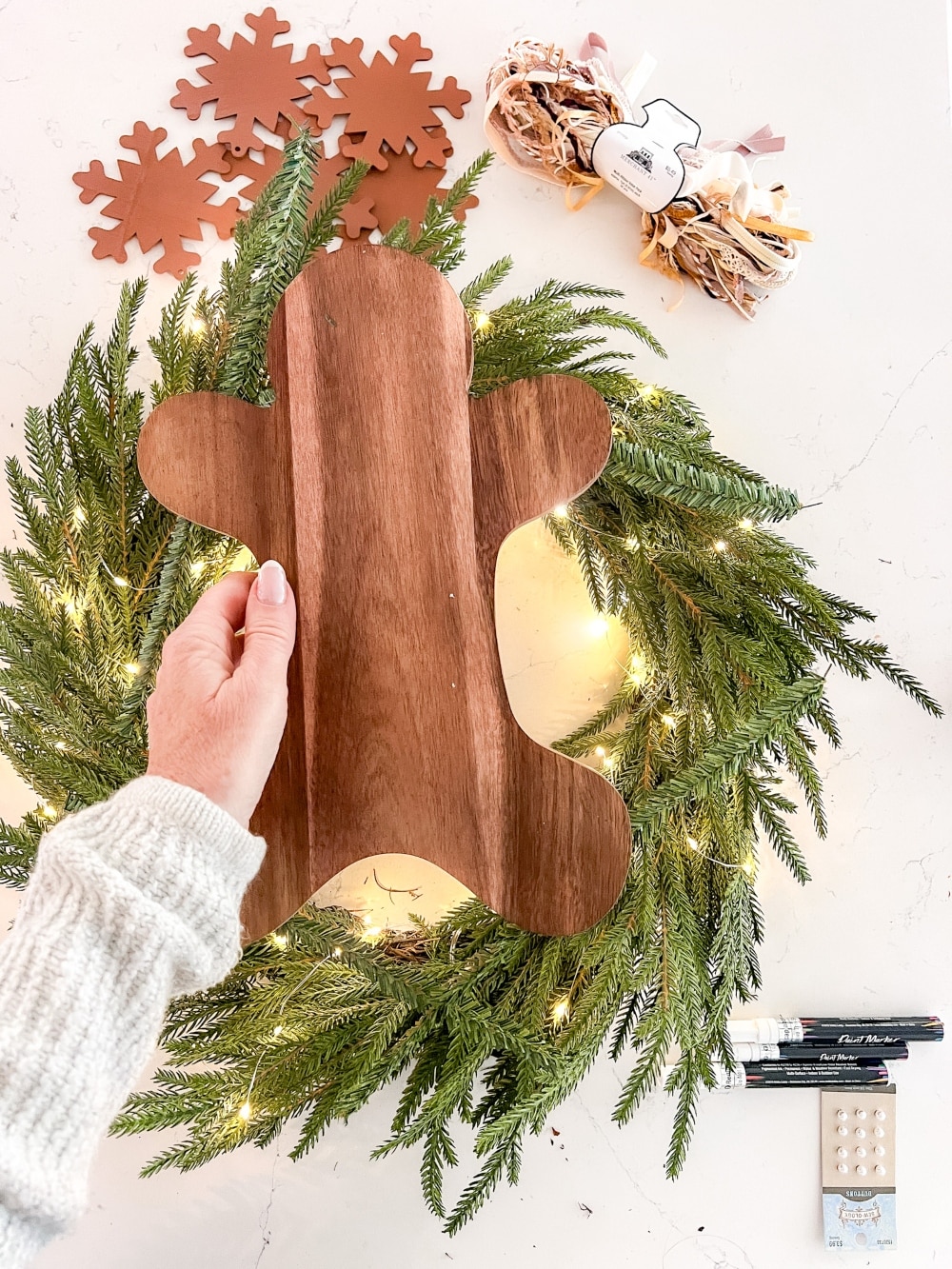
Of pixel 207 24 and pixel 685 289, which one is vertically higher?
pixel 207 24

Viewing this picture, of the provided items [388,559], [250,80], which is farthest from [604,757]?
[250,80]

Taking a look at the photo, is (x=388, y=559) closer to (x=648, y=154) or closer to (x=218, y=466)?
(x=218, y=466)

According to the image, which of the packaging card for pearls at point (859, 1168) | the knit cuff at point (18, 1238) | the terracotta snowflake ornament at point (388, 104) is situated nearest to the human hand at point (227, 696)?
the knit cuff at point (18, 1238)

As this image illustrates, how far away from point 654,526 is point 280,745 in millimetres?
473

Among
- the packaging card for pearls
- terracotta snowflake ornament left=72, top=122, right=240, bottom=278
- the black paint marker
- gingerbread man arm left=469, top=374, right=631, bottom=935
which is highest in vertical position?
terracotta snowflake ornament left=72, top=122, right=240, bottom=278

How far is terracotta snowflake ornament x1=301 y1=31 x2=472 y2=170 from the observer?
1.08m

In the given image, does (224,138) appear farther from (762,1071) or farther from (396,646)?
(762,1071)

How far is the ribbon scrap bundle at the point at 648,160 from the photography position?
1.02 meters

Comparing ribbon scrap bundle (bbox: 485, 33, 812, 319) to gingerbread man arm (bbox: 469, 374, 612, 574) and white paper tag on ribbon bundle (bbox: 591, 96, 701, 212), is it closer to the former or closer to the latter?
white paper tag on ribbon bundle (bbox: 591, 96, 701, 212)

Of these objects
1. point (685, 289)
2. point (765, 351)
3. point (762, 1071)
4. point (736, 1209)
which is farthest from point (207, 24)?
point (736, 1209)

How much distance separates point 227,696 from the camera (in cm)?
67

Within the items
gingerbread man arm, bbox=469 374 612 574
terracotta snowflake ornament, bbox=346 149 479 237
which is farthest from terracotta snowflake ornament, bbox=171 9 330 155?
gingerbread man arm, bbox=469 374 612 574

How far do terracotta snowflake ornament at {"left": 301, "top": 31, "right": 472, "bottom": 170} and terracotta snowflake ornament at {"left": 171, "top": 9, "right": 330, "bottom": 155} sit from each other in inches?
1.1

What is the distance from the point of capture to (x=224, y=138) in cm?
108
